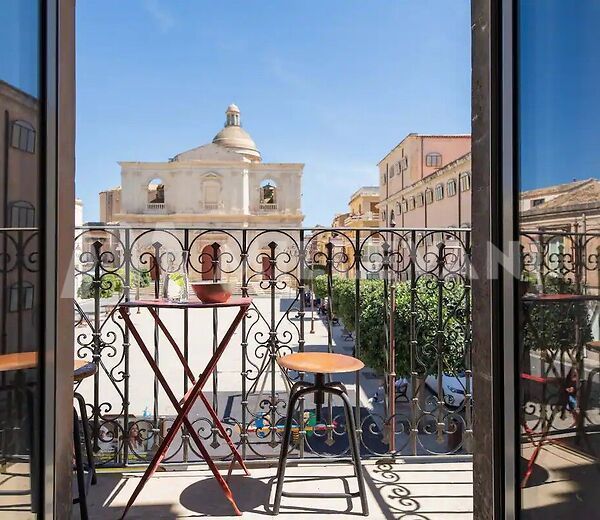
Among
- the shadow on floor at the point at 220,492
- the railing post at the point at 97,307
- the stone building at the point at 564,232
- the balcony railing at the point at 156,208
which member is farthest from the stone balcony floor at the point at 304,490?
the balcony railing at the point at 156,208

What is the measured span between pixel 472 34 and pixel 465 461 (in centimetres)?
205

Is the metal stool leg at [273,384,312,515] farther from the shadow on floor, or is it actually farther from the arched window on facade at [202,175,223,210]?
the arched window on facade at [202,175,223,210]

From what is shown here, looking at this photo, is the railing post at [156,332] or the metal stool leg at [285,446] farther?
the railing post at [156,332]

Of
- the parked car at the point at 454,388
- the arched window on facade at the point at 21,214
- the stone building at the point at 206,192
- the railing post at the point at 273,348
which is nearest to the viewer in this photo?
the arched window on facade at the point at 21,214

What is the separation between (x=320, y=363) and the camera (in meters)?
1.78

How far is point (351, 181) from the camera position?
2444 cm

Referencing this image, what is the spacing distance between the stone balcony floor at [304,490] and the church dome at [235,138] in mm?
34634

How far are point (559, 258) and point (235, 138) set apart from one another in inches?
1455

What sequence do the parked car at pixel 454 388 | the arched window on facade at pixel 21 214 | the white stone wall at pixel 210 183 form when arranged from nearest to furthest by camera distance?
the arched window on facade at pixel 21 214 < the parked car at pixel 454 388 < the white stone wall at pixel 210 183

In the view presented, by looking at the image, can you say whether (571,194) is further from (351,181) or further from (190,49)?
(351,181)

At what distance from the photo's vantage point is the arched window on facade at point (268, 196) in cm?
2848

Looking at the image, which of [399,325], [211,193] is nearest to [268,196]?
[211,193]

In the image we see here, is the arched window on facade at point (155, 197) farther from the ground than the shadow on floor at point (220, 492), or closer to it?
farther from the ground

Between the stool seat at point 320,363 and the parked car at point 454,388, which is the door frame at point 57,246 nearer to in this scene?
the stool seat at point 320,363
